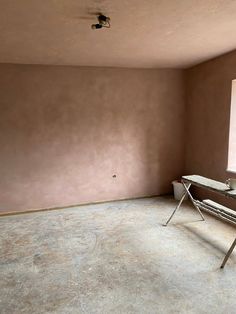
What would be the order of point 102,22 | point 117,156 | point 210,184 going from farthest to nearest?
point 117,156, point 210,184, point 102,22

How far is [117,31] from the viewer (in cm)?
261

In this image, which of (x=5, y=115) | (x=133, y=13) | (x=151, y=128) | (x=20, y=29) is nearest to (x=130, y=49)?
(x=133, y=13)

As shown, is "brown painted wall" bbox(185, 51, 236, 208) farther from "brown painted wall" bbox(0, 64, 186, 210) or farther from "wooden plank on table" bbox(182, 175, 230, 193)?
"wooden plank on table" bbox(182, 175, 230, 193)

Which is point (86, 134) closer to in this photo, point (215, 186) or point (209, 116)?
point (209, 116)

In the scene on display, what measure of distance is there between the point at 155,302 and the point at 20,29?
2862 millimetres

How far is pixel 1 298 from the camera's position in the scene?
2.04 metres

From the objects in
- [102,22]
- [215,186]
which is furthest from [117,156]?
[102,22]

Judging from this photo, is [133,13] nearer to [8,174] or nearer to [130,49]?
[130,49]

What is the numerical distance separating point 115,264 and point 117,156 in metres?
2.29

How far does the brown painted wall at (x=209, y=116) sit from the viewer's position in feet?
12.2

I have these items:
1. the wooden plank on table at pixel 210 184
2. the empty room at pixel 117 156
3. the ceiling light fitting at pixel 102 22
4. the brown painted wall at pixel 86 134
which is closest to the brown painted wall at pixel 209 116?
the empty room at pixel 117 156

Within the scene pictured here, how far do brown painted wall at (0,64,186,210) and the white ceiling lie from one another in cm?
42

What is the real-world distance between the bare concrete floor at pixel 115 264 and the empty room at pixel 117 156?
0.6 inches

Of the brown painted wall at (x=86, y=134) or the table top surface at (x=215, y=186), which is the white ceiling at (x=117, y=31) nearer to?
the brown painted wall at (x=86, y=134)
